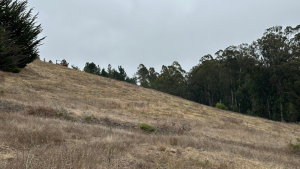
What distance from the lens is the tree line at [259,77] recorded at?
42219 millimetres

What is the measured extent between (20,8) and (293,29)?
5013cm

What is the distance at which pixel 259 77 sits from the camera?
47.2 meters

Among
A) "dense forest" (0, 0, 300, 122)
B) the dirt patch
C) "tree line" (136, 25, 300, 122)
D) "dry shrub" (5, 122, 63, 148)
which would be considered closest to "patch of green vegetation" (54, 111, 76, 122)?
the dirt patch

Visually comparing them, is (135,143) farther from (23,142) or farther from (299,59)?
(299,59)

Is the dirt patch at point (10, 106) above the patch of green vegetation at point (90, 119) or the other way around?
above

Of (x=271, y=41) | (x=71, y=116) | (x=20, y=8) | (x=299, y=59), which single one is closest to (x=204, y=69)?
(x=271, y=41)

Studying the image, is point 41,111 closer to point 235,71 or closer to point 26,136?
point 26,136

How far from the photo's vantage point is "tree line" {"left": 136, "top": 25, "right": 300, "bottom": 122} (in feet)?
139

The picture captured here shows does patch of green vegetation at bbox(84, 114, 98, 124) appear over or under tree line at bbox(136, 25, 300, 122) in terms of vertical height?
under

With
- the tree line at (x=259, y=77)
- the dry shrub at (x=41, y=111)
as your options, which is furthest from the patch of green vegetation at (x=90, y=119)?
the tree line at (x=259, y=77)

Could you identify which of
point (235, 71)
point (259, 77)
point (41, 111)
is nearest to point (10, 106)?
point (41, 111)

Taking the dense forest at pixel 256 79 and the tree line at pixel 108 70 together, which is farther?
the tree line at pixel 108 70

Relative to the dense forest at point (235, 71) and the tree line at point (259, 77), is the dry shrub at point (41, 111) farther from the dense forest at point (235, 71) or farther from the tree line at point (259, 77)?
the tree line at point (259, 77)

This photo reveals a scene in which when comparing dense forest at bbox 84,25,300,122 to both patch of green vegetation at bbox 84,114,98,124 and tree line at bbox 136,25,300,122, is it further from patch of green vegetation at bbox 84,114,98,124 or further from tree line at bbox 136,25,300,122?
patch of green vegetation at bbox 84,114,98,124
